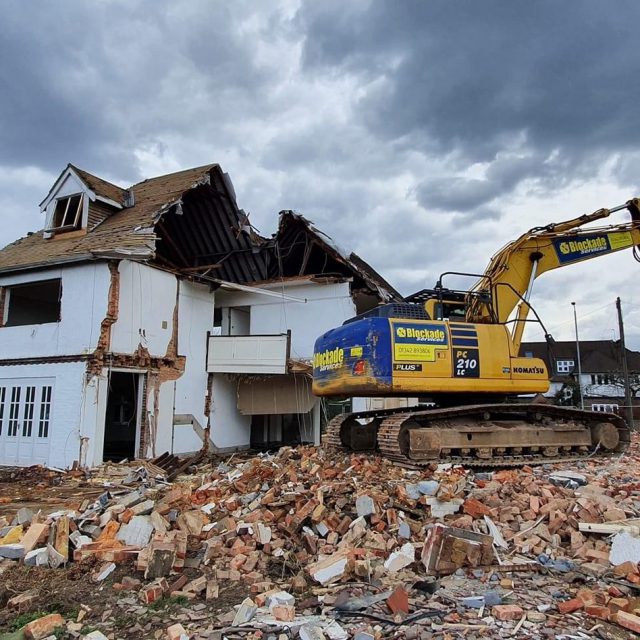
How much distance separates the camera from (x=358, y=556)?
18.9 feet

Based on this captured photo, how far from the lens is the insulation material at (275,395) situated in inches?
755

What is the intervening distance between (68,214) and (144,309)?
5.07 metres

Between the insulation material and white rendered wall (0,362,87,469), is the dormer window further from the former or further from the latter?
the insulation material

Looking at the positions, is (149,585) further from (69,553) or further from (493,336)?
(493,336)

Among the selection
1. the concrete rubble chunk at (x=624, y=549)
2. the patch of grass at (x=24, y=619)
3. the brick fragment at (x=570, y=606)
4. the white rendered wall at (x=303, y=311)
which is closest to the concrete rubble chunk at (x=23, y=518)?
the patch of grass at (x=24, y=619)

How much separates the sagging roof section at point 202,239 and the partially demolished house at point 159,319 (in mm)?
54

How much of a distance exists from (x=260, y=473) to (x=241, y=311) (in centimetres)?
1322

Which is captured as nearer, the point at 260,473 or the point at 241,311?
the point at 260,473

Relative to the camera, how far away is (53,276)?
16.2 m

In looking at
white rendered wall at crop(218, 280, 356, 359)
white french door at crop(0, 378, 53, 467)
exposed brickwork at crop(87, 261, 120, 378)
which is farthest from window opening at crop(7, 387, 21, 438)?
white rendered wall at crop(218, 280, 356, 359)

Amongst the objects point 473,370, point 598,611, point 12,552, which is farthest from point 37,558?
point 473,370

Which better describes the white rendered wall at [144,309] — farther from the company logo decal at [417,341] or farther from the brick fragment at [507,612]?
the brick fragment at [507,612]

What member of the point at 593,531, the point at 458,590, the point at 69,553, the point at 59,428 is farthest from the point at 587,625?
the point at 59,428

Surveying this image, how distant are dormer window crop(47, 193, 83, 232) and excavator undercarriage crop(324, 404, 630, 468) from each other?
39.1 ft
